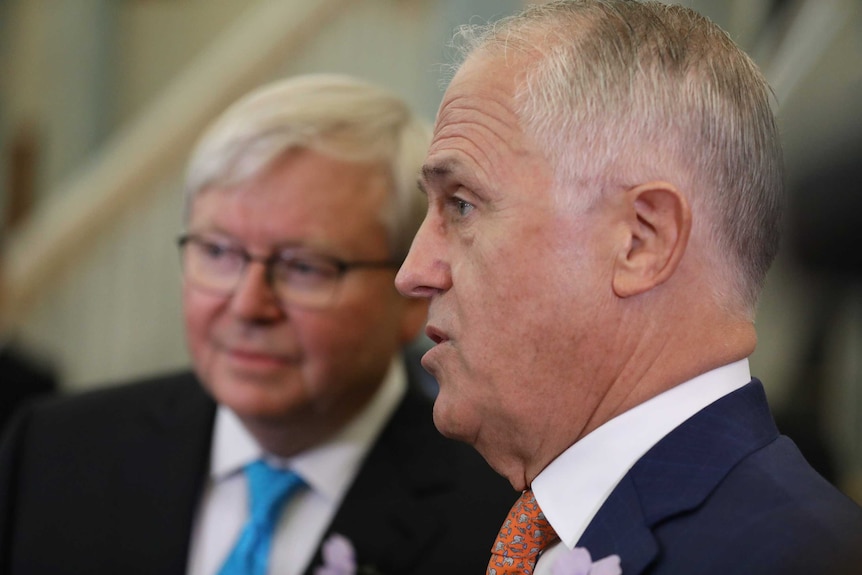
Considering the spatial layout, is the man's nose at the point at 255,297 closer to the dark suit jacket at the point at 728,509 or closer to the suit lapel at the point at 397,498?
the suit lapel at the point at 397,498

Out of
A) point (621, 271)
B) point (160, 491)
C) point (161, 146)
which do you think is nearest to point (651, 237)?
point (621, 271)

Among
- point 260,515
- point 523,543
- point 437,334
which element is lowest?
point 260,515

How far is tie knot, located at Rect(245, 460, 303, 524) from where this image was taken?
7.84 ft

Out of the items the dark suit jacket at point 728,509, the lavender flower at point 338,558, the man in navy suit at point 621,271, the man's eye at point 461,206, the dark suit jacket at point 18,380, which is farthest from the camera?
the dark suit jacket at point 18,380

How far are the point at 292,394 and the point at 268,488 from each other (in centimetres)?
21

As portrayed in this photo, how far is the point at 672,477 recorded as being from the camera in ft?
4.51

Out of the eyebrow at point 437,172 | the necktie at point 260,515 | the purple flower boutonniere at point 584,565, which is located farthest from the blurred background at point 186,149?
the necktie at point 260,515

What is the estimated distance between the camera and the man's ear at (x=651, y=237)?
1.40 m

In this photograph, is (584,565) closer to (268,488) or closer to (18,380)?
(268,488)

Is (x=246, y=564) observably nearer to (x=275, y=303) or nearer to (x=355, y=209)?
(x=275, y=303)

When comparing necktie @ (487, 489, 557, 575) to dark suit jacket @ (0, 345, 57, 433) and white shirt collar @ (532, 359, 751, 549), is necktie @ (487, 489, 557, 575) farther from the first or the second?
dark suit jacket @ (0, 345, 57, 433)

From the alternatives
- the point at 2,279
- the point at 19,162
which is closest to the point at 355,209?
the point at 2,279

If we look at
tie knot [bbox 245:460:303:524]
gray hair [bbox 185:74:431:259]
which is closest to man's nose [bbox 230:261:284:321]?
gray hair [bbox 185:74:431:259]

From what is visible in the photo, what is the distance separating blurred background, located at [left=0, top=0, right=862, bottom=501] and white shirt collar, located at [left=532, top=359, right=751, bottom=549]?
0.61 meters
